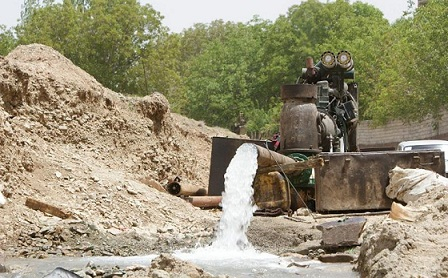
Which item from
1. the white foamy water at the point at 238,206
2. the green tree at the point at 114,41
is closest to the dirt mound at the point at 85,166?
the white foamy water at the point at 238,206

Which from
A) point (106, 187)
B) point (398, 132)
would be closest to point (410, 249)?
point (106, 187)

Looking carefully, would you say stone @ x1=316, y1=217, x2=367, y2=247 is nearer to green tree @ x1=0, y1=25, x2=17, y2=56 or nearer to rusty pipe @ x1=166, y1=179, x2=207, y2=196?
rusty pipe @ x1=166, y1=179, x2=207, y2=196

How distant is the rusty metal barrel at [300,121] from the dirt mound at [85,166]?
2250 millimetres

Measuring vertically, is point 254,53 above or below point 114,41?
above

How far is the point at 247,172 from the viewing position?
49.5ft

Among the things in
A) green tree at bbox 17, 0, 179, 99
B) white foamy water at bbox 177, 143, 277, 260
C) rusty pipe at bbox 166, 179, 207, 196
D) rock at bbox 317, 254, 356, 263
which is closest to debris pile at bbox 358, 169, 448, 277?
rock at bbox 317, 254, 356, 263

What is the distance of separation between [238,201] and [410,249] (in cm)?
663

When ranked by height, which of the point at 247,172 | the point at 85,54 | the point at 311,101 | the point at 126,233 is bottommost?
the point at 126,233

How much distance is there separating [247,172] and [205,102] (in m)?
51.2

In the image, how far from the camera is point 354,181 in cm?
1557

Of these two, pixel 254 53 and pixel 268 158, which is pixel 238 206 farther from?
pixel 254 53

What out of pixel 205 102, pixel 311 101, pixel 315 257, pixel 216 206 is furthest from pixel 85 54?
pixel 315 257

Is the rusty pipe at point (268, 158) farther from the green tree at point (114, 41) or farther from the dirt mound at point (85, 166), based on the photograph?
the green tree at point (114, 41)

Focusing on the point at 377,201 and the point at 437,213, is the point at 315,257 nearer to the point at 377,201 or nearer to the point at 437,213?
the point at 437,213
